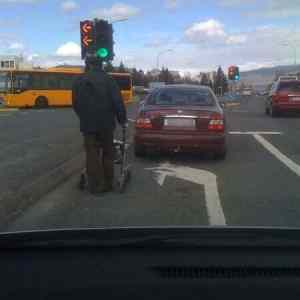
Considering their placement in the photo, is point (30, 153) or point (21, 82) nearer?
point (30, 153)

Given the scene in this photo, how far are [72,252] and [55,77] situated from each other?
45.5 metres

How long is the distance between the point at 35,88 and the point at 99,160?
3781cm

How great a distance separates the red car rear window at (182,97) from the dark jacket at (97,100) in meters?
3.57

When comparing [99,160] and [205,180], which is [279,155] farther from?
[99,160]

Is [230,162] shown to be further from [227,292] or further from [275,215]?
[227,292]

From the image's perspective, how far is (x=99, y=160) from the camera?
9.31 m

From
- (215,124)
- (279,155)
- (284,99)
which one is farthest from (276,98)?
(215,124)

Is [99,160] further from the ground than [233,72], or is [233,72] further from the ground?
[233,72]

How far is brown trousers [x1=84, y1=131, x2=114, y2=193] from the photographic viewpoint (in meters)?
9.23

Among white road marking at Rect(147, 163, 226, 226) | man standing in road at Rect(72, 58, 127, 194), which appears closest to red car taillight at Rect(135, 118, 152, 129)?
white road marking at Rect(147, 163, 226, 226)

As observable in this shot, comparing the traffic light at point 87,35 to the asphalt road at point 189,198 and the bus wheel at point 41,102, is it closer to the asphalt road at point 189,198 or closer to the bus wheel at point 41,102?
the asphalt road at point 189,198

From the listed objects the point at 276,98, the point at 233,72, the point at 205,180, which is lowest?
the point at 205,180

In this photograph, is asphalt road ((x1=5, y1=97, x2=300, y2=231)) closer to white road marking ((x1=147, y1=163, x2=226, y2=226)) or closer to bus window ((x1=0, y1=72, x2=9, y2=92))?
white road marking ((x1=147, y1=163, x2=226, y2=226))

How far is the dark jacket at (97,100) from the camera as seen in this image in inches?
358
